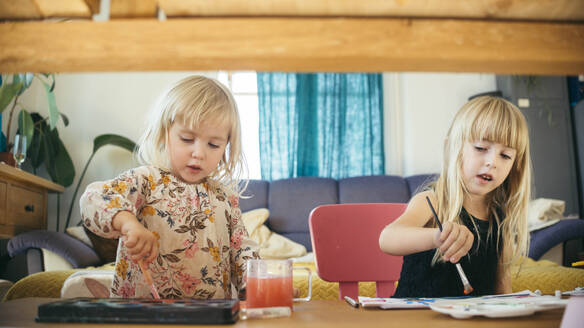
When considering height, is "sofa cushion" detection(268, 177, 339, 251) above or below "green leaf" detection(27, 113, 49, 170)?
below

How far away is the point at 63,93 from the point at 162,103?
318 cm

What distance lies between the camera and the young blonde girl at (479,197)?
1197 mm

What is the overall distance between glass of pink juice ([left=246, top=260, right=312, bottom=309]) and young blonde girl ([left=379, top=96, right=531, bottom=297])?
53 centimetres

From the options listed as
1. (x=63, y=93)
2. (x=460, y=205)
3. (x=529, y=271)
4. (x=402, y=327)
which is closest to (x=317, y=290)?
(x=460, y=205)

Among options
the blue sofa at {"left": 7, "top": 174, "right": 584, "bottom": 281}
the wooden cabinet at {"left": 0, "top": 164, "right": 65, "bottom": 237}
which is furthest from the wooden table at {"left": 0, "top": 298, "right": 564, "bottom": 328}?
the blue sofa at {"left": 7, "top": 174, "right": 584, "bottom": 281}

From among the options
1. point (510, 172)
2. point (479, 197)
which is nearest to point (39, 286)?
point (479, 197)

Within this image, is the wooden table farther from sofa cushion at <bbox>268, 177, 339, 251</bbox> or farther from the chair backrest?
sofa cushion at <bbox>268, 177, 339, 251</bbox>

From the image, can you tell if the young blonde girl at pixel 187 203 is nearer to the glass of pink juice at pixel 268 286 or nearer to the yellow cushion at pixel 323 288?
the glass of pink juice at pixel 268 286

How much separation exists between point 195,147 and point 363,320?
0.63 metres

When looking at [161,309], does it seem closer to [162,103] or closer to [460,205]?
[162,103]

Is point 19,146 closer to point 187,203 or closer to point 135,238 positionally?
point 187,203

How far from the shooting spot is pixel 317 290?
1784mm

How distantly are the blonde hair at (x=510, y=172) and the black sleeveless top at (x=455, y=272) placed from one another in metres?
0.04

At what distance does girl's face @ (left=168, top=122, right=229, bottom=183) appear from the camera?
3.44 feet
